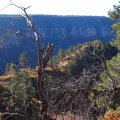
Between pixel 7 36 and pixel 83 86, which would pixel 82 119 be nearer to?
pixel 83 86

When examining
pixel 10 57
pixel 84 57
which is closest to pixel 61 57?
pixel 84 57

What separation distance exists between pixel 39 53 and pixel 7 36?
1.31ft

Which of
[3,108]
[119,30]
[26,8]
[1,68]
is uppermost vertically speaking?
[26,8]

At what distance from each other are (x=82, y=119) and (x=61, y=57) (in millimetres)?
75705

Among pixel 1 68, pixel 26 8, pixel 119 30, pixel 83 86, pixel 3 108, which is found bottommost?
pixel 1 68

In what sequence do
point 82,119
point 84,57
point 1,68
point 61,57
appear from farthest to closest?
1. point 1,68
2. point 61,57
3. point 84,57
4. point 82,119

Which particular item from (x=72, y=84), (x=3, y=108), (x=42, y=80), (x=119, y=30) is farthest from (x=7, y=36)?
(x=3, y=108)

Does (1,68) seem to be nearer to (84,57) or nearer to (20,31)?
(84,57)

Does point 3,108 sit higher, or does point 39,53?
point 39,53

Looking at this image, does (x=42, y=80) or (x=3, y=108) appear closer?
(x=42, y=80)

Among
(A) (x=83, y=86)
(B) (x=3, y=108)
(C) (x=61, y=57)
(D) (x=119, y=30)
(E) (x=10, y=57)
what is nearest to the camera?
(A) (x=83, y=86)

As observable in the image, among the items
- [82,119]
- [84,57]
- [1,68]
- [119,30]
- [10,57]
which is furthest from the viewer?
[10,57]

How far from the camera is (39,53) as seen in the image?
4.21 m

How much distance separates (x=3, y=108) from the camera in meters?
27.4
